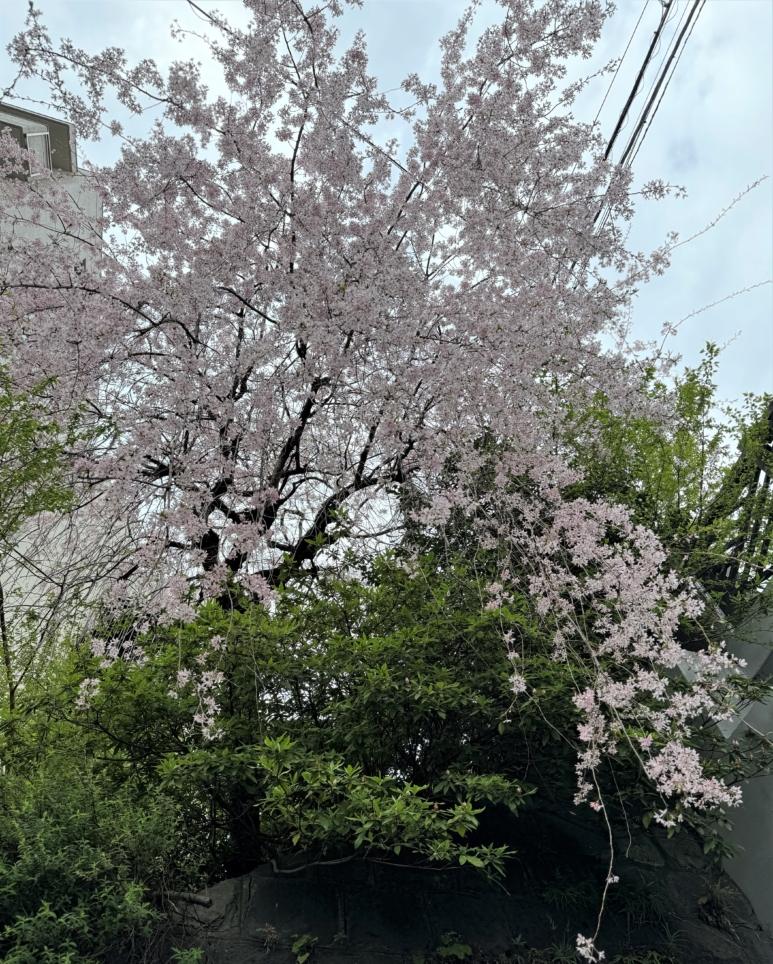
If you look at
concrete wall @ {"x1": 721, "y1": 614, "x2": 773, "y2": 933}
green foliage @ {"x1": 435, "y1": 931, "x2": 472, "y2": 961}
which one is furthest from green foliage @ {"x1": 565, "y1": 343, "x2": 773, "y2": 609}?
green foliage @ {"x1": 435, "y1": 931, "x2": 472, "y2": 961}

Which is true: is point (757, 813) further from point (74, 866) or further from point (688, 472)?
point (74, 866)

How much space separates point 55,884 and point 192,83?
15.4 feet

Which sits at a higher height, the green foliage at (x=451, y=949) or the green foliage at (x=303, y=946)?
the green foliage at (x=303, y=946)

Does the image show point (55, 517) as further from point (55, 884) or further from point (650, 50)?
point (650, 50)

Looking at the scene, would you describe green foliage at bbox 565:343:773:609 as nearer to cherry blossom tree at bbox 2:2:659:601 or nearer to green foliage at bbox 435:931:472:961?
cherry blossom tree at bbox 2:2:659:601

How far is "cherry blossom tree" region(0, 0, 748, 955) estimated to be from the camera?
4535 millimetres

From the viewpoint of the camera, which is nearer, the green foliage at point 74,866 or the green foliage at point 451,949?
the green foliage at point 74,866

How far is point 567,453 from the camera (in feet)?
19.3

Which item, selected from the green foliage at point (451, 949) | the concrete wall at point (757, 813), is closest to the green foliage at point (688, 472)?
the concrete wall at point (757, 813)

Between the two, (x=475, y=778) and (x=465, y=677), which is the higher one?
(x=465, y=677)

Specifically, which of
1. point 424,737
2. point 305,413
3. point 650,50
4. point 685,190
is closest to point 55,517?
point 305,413

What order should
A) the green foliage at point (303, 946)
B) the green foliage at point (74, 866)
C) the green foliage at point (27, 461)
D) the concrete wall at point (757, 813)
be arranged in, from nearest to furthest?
the green foliage at point (74, 866) < the green foliage at point (303, 946) < the green foliage at point (27, 461) < the concrete wall at point (757, 813)

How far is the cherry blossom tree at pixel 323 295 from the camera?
14.9 feet

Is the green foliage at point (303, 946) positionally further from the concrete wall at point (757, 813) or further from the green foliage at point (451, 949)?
the concrete wall at point (757, 813)
